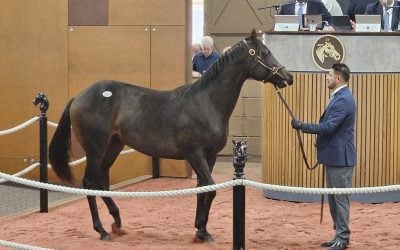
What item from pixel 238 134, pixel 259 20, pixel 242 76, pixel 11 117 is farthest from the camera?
pixel 259 20

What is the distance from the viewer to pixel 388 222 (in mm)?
8492

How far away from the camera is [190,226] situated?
27.2 feet

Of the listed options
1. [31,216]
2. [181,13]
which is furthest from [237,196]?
[181,13]

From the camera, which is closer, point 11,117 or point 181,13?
point 181,13

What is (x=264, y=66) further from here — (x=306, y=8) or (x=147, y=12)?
(x=147, y=12)

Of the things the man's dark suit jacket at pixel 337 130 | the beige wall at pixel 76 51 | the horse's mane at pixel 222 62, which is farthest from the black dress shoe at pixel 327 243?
the beige wall at pixel 76 51

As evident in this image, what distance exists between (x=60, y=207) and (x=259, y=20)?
759 cm

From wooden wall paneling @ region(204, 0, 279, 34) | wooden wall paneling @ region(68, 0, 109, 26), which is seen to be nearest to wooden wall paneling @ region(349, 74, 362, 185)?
wooden wall paneling @ region(68, 0, 109, 26)

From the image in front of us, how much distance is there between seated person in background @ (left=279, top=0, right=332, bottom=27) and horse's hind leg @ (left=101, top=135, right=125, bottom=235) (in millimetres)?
3291

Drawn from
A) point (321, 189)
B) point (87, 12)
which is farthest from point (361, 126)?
point (87, 12)

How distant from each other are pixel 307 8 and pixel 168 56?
6.50 ft

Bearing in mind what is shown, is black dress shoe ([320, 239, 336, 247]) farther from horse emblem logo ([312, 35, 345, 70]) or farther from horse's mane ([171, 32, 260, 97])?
horse emblem logo ([312, 35, 345, 70])

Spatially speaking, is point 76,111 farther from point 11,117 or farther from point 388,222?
point 11,117

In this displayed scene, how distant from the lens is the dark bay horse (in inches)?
292
